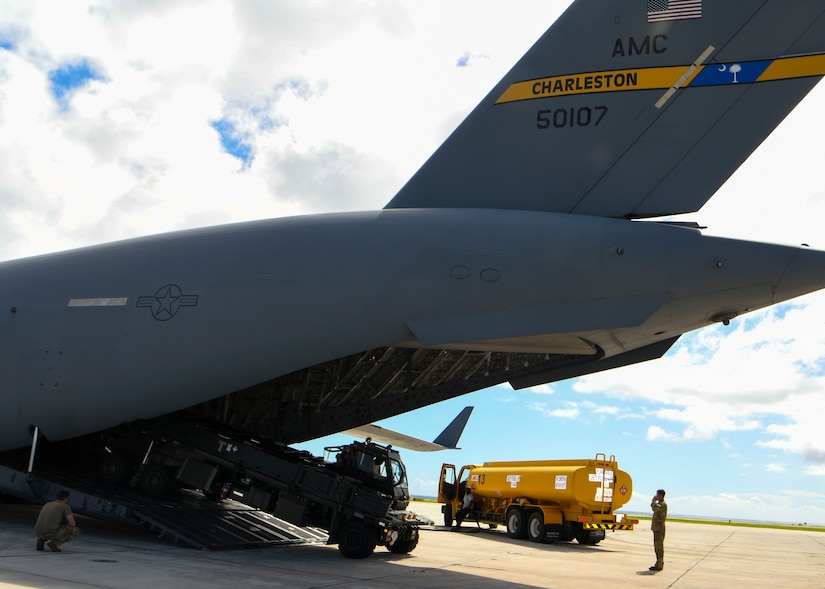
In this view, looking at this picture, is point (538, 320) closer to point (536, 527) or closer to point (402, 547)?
point (402, 547)

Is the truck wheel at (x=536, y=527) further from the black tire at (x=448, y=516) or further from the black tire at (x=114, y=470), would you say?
the black tire at (x=114, y=470)

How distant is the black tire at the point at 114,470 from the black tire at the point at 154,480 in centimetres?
46

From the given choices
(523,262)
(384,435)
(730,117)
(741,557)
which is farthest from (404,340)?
(384,435)

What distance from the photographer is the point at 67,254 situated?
12.2m

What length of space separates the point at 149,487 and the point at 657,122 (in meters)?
8.80

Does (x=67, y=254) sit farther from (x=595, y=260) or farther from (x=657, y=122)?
(x=657, y=122)

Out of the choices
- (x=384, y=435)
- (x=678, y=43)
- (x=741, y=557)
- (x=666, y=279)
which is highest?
(x=678, y=43)

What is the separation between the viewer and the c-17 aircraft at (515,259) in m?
8.67

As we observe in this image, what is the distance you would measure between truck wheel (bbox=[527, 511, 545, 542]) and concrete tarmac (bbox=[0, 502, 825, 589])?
869mm

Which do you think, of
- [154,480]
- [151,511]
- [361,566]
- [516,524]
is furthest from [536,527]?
[151,511]

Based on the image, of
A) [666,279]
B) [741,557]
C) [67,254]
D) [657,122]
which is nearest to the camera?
[666,279]

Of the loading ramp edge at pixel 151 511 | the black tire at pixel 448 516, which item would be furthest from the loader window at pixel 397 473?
the black tire at pixel 448 516

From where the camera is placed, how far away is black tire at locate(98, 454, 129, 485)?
11.6m

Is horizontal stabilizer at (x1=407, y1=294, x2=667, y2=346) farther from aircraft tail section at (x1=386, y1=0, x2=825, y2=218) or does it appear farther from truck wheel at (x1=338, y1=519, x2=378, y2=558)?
truck wheel at (x1=338, y1=519, x2=378, y2=558)
